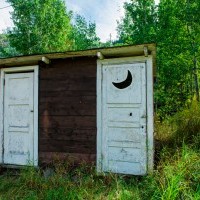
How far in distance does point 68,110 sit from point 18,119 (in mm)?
1308

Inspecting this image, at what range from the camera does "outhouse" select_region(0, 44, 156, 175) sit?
636 centimetres

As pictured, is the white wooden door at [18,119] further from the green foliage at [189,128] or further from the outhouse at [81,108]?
the green foliage at [189,128]

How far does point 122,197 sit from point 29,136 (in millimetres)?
3182

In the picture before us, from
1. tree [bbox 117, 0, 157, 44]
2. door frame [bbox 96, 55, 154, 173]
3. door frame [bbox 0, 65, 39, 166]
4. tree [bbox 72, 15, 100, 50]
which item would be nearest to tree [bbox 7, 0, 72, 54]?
tree [bbox 72, 15, 100, 50]

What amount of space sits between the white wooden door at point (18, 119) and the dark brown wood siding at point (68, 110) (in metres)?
0.28

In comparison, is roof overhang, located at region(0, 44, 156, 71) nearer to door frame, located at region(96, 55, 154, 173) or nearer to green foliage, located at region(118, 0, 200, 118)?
door frame, located at region(96, 55, 154, 173)

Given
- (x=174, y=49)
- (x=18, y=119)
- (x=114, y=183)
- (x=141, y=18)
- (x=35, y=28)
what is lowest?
(x=114, y=183)

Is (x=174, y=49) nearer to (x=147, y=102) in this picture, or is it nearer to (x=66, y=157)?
(x=147, y=102)

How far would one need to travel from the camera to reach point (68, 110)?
276 inches

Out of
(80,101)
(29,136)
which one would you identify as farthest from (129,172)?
(29,136)

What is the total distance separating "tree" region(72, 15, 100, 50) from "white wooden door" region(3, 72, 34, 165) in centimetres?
2112

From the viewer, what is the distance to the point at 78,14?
29672 mm

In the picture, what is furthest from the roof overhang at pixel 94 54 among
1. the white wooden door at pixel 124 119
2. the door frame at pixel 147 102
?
the white wooden door at pixel 124 119

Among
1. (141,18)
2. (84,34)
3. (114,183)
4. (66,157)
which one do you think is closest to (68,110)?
(66,157)
